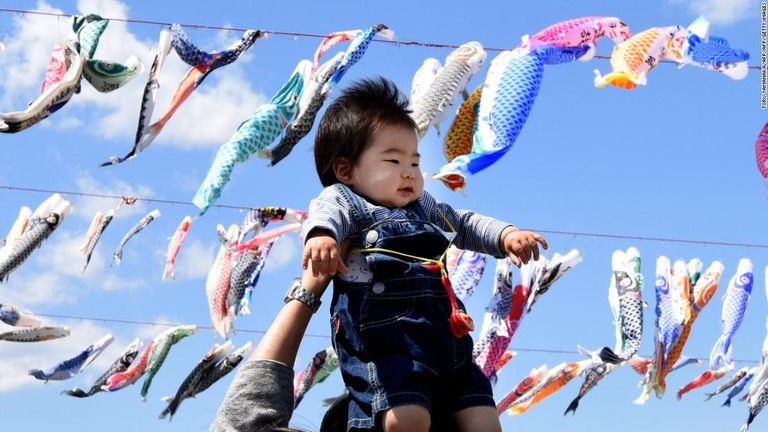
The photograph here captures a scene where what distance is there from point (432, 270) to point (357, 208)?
0.57ft

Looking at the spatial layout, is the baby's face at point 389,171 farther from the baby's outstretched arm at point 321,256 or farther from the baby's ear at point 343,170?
the baby's outstretched arm at point 321,256

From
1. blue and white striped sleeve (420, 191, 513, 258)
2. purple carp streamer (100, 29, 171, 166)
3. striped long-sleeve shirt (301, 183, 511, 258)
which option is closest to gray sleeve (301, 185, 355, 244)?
striped long-sleeve shirt (301, 183, 511, 258)

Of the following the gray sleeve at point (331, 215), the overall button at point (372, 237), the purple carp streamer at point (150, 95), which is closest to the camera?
the gray sleeve at point (331, 215)

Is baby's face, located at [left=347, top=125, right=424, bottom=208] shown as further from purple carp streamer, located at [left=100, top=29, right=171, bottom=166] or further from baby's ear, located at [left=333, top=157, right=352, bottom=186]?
purple carp streamer, located at [left=100, top=29, right=171, bottom=166]

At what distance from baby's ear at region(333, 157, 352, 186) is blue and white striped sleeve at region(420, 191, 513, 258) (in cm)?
15

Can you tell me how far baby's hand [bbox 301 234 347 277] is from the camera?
152 centimetres

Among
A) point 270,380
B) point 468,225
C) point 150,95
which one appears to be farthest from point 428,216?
point 150,95

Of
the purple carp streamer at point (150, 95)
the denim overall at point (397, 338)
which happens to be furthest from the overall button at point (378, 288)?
the purple carp streamer at point (150, 95)

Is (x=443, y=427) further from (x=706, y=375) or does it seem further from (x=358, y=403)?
(x=706, y=375)

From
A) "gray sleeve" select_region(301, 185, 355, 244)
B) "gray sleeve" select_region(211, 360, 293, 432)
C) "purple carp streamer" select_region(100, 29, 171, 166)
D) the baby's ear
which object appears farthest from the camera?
"purple carp streamer" select_region(100, 29, 171, 166)

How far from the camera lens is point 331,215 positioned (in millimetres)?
1655

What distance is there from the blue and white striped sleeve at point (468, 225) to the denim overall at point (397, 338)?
0.46 feet

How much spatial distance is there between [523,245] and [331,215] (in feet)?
1.19

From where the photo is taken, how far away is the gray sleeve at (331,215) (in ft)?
5.26
